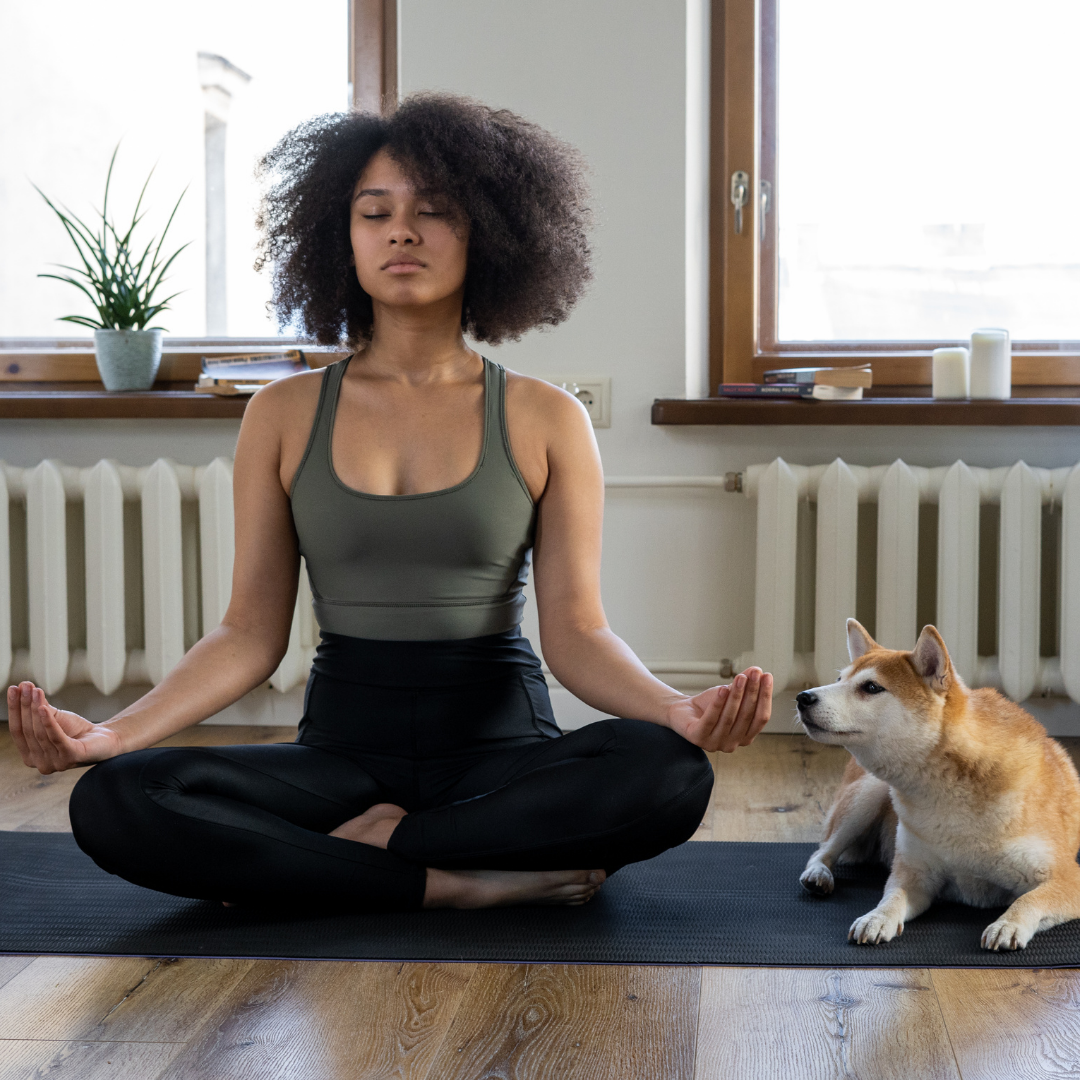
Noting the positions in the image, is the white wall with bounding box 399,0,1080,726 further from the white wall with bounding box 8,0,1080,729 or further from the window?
the window

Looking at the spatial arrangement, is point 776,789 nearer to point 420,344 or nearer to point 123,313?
point 420,344

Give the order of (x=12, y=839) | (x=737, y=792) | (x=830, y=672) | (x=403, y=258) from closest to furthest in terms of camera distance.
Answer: (x=403, y=258)
(x=12, y=839)
(x=737, y=792)
(x=830, y=672)

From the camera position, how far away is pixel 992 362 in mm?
2439

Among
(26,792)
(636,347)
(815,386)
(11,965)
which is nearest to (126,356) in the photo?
(26,792)

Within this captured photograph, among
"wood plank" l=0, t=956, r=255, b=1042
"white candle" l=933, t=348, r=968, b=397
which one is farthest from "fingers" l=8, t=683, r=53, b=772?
"white candle" l=933, t=348, r=968, b=397

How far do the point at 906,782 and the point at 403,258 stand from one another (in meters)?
0.92

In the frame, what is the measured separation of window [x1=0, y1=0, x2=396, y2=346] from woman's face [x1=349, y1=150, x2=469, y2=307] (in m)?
1.27

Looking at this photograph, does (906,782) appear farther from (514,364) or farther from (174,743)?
(174,743)

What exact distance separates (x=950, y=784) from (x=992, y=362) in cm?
127

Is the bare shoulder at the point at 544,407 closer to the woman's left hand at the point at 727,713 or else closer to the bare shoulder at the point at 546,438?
the bare shoulder at the point at 546,438

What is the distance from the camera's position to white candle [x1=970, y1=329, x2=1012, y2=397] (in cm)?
243

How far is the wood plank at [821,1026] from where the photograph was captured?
107 centimetres

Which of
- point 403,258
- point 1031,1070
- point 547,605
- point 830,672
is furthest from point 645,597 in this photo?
point 1031,1070

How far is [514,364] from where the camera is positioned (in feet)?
8.36
